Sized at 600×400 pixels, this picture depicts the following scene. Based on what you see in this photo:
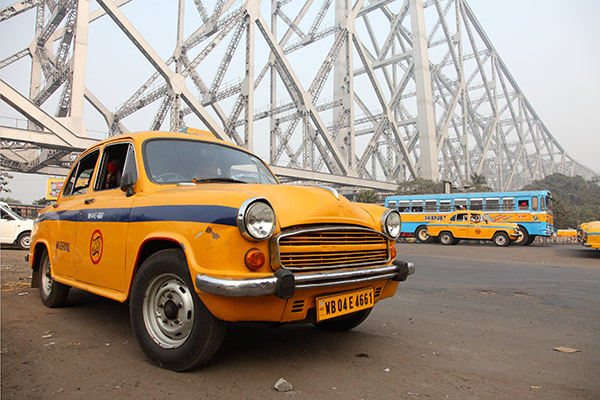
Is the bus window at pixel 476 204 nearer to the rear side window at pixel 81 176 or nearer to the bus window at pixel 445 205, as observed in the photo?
the bus window at pixel 445 205

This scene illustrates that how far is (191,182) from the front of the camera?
291cm

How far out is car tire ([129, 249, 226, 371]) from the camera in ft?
7.38

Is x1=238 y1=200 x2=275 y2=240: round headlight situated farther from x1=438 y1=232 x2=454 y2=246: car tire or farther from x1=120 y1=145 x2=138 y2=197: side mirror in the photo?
x1=438 y1=232 x2=454 y2=246: car tire

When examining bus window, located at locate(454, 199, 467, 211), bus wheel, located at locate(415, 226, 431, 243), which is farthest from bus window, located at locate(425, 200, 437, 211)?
bus wheel, located at locate(415, 226, 431, 243)

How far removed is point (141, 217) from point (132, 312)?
24.9 inches

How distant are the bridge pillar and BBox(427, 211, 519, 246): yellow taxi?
25.0 m

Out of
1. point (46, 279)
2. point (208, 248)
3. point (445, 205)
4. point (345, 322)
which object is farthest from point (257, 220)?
point (445, 205)

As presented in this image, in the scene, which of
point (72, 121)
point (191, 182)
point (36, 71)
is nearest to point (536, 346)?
point (191, 182)

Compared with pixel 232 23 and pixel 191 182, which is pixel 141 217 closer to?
pixel 191 182

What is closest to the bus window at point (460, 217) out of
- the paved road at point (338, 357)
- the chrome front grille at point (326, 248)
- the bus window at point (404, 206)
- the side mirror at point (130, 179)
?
the bus window at point (404, 206)

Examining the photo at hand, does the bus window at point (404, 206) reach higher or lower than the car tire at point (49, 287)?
higher

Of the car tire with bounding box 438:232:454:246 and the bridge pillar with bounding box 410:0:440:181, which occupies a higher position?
the bridge pillar with bounding box 410:0:440:181

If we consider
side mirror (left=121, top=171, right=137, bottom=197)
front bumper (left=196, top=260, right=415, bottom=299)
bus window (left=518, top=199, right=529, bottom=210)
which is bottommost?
front bumper (left=196, top=260, right=415, bottom=299)

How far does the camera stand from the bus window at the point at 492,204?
19750mm
